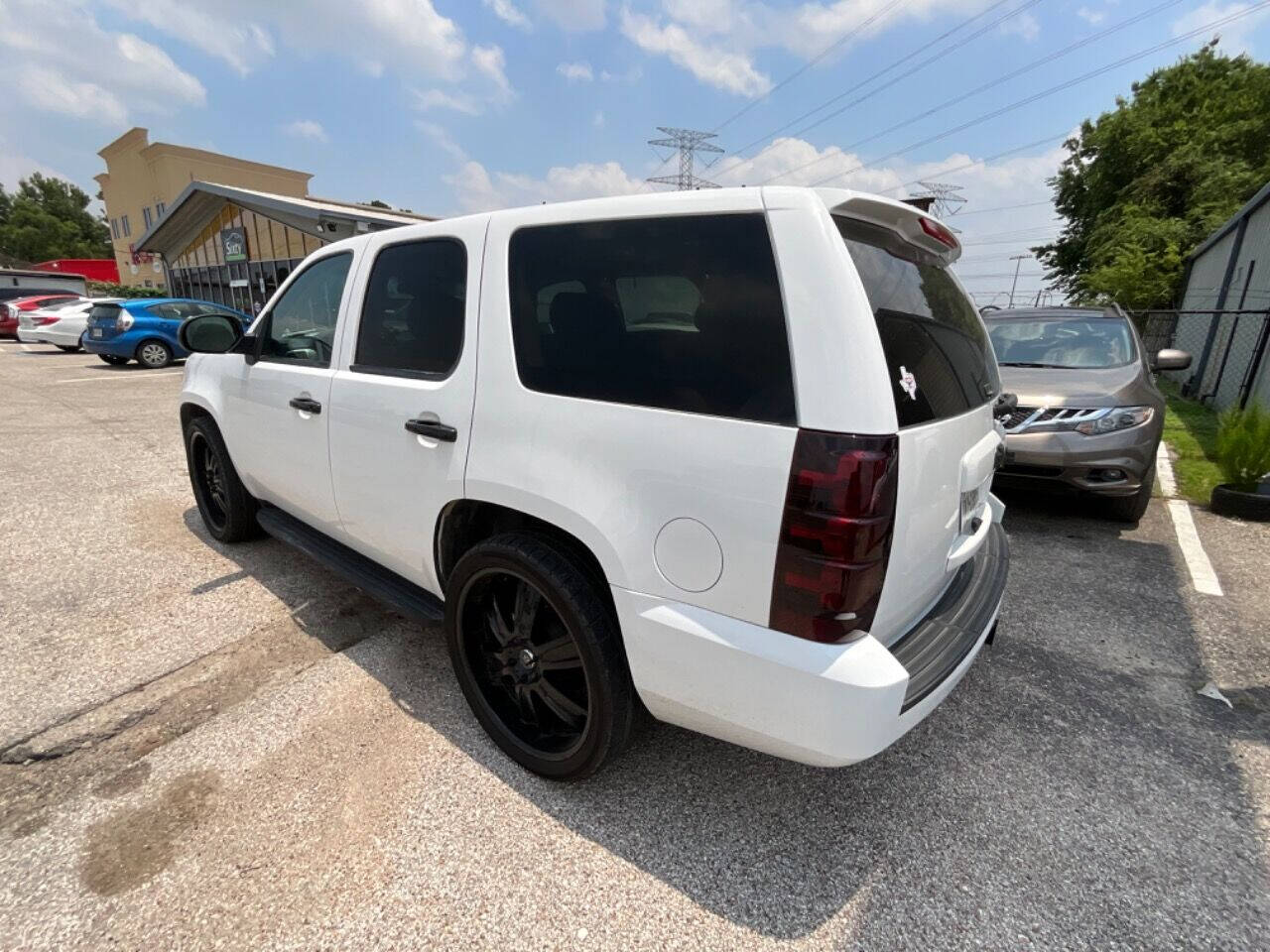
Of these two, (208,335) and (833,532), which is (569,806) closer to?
(833,532)

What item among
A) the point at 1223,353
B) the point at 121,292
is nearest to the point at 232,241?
the point at 121,292

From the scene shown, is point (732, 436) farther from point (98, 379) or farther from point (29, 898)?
point (98, 379)

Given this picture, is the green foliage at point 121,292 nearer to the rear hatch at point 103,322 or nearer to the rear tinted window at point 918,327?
the rear hatch at point 103,322

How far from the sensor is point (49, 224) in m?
65.0

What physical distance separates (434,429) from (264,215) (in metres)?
21.2

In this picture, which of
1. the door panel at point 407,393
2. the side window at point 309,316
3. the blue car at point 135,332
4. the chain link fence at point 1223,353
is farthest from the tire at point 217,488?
the blue car at point 135,332

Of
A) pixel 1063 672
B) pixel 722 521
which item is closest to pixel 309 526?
pixel 722 521

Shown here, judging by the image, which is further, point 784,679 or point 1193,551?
point 1193,551

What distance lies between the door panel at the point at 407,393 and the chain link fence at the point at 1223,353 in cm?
762

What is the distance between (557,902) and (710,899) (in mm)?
426

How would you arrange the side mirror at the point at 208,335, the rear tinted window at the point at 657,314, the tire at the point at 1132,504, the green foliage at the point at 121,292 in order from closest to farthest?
the rear tinted window at the point at 657,314 < the side mirror at the point at 208,335 < the tire at the point at 1132,504 < the green foliage at the point at 121,292

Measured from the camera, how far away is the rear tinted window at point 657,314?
1532 millimetres

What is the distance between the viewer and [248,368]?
327 cm

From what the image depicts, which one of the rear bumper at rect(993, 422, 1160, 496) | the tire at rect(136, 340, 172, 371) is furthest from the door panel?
the tire at rect(136, 340, 172, 371)
